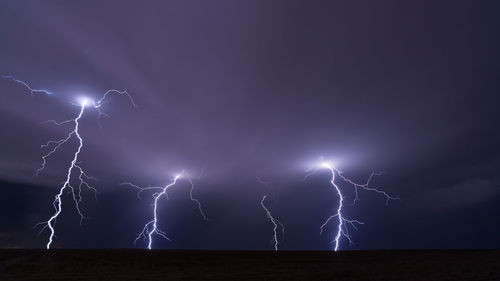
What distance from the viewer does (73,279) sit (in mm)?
9219

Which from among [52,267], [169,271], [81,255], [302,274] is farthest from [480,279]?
[81,255]

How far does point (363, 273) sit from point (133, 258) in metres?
10.2

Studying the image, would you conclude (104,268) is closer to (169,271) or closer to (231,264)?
(169,271)

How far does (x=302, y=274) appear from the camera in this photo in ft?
A: 36.3

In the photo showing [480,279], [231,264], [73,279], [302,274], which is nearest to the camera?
[73,279]

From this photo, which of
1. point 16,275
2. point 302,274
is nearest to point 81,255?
A: point 16,275

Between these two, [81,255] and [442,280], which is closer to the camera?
[442,280]

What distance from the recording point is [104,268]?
11.4 metres

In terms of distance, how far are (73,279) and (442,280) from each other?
11615 mm

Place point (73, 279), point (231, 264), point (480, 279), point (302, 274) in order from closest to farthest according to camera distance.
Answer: point (73, 279), point (480, 279), point (302, 274), point (231, 264)

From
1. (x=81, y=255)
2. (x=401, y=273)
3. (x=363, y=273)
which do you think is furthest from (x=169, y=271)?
(x=401, y=273)

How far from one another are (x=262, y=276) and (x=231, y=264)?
10.9 feet

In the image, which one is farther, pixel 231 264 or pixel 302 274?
pixel 231 264

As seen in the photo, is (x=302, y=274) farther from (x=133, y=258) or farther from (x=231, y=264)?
(x=133, y=258)
